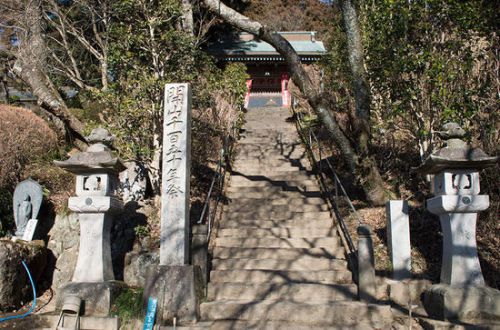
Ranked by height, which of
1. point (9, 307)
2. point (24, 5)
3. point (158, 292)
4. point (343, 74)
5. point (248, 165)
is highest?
point (24, 5)

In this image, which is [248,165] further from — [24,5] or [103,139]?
[24,5]

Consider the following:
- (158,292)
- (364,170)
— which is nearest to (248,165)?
(364,170)

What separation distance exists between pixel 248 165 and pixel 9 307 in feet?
22.3

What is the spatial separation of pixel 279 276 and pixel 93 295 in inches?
112

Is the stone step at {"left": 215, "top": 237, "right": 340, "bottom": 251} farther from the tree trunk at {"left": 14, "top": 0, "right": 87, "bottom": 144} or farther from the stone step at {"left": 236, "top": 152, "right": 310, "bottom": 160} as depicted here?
the tree trunk at {"left": 14, "top": 0, "right": 87, "bottom": 144}

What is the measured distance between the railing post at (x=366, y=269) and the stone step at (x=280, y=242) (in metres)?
1.69

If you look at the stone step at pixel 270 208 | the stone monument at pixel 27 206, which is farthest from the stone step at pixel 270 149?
the stone monument at pixel 27 206

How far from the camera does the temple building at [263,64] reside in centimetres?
2197

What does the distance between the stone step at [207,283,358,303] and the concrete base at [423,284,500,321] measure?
1311mm

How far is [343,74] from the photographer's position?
13844mm

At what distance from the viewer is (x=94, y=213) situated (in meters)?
6.79

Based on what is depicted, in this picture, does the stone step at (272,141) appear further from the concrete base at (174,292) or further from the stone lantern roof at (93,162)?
the concrete base at (174,292)

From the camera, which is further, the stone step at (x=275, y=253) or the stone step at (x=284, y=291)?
the stone step at (x=275, y=253)

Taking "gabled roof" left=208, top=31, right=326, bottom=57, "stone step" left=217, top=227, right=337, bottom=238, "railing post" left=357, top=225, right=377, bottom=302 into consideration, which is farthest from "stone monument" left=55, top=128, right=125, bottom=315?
"gabled roof" left=208, top=31, right=326, bottom=57
